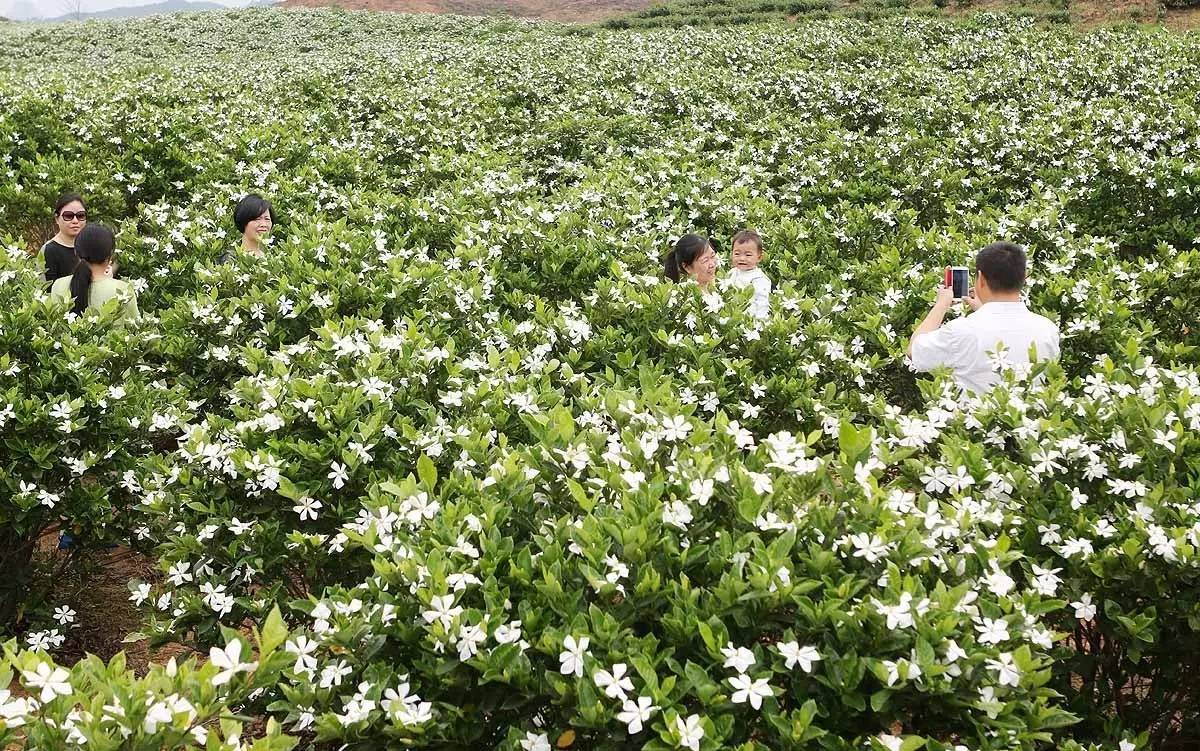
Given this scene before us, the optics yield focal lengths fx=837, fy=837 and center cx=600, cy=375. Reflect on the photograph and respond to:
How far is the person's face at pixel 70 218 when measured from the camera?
5.85 meters

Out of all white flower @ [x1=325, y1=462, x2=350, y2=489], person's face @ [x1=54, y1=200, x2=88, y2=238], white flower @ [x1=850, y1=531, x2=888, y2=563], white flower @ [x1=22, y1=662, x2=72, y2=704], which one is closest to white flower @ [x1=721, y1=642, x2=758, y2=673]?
white flower @ [x1=850, y1=531, x2=888, y2=563]

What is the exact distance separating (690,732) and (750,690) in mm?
189

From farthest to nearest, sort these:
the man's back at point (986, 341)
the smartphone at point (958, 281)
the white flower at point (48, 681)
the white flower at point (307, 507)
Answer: the smartphone at point (958, 281) < the man's back at point (986, 341) < the white flower at point (307, 507) < the white flower at point (48, 681)

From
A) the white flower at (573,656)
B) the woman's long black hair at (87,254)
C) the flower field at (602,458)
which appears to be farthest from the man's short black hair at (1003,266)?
the woman's long black hair at (87,254)

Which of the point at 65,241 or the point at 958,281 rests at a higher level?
the point at 65,241

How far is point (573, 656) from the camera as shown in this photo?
2.03 meters

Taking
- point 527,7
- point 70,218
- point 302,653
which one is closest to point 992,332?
point 302,653

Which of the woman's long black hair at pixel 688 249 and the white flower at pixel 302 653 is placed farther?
the woman's long black hair at pixel 688 249

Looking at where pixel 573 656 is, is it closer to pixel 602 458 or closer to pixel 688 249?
pixel 602 458

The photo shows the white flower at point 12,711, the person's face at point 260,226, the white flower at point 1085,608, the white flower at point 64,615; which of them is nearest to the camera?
the white flower at point 12,711

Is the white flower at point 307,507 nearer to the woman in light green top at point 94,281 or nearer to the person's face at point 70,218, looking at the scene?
the woman in light green top at point 94,281

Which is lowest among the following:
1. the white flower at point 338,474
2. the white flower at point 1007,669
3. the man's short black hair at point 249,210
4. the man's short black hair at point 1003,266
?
→ the white flower at point 1007,669

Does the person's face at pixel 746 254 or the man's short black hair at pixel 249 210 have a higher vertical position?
the man's short black hair at pixel 249 210

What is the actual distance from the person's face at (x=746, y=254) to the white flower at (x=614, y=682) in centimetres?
415
